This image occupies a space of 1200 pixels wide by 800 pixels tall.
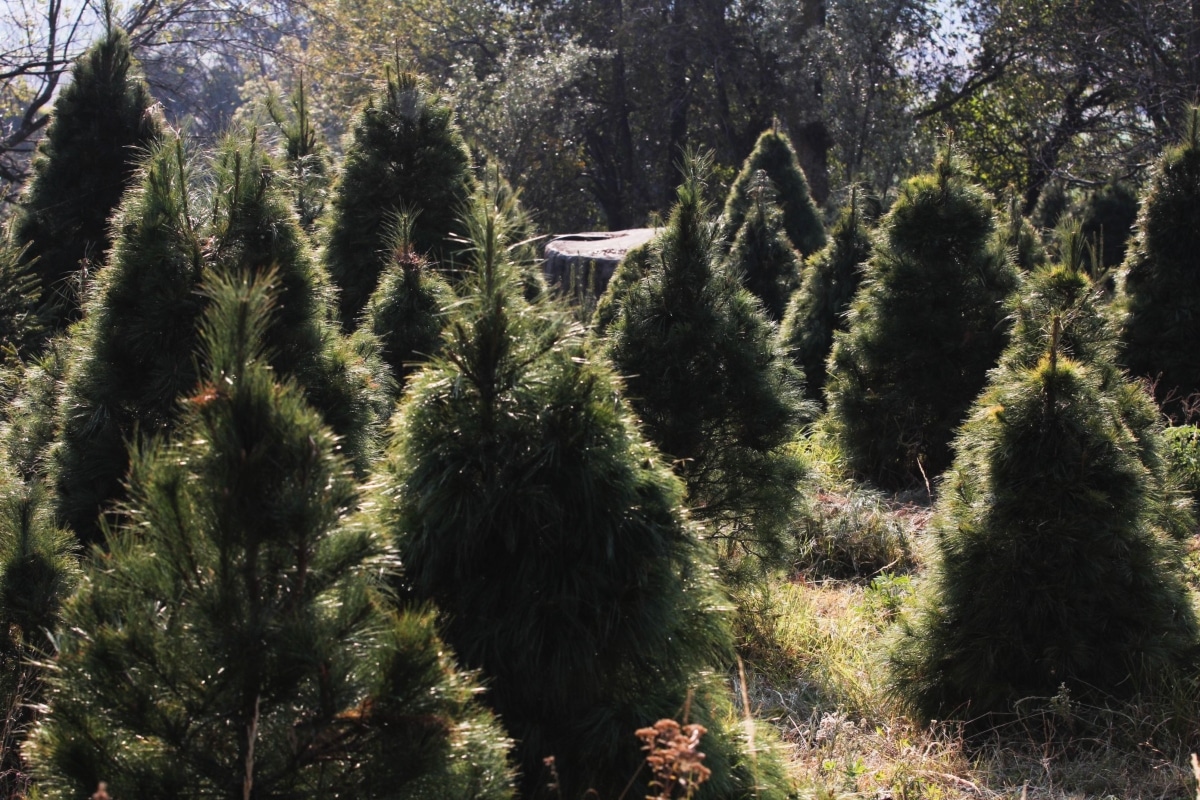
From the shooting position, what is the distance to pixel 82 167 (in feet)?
26.9

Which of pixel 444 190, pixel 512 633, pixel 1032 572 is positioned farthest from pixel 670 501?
pixel 444 190

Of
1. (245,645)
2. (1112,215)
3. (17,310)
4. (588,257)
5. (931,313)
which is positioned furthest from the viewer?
(1112,215)

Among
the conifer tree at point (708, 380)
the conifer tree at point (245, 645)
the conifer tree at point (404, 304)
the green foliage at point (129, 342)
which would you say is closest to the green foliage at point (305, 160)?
the conifer tree at point (404, 304)

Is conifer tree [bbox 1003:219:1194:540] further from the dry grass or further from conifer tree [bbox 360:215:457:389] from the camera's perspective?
conifer tree [bbox 360:215:457:389]

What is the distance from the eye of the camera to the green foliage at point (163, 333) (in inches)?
161

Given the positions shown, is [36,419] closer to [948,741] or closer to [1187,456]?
[948,741]

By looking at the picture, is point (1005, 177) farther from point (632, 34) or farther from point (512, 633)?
point (512, 633)

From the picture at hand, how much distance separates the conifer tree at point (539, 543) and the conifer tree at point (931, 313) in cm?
551

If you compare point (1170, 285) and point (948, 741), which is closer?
point (948, 741)

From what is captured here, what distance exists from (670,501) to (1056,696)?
2073 mm

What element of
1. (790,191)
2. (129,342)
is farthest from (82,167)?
(790,191)

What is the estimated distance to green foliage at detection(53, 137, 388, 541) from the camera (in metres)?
4.10

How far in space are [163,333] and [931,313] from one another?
5.42 meters

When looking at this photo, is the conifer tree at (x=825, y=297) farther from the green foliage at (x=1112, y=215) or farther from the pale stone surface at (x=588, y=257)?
the green foliage at (x=1112, y=215)
